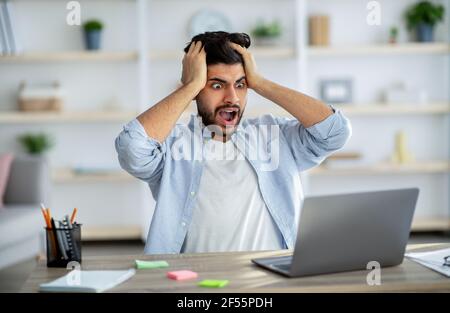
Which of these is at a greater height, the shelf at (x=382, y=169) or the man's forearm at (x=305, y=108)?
the man's forearm at (x=305, y=108)

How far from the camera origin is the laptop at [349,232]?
1.53 meters

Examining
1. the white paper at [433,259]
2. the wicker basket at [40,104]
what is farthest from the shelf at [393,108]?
the white paper at [433,259]

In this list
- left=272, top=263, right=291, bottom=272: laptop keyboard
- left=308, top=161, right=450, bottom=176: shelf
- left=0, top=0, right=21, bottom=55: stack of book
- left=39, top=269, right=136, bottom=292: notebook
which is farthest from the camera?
left=308, top=161, right=450, bottom=176: shelf

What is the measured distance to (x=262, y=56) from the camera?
537 centimetres

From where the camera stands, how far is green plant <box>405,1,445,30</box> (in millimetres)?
5477

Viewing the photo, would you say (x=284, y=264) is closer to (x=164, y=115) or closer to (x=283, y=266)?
(x=283, y=266)

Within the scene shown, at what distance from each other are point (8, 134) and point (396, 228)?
14.4 ft

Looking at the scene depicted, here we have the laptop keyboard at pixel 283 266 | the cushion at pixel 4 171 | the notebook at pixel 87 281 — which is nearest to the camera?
the notebook at pixel 87 281

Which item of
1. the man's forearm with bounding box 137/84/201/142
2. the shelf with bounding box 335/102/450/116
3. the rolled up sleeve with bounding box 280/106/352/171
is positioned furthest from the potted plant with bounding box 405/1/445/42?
the man's forearm with bounding box 137/84/201/142

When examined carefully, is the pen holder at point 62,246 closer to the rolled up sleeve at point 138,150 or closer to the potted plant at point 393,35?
the rolled up sleeve at point 138,150

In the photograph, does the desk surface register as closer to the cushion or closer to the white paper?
the white paper

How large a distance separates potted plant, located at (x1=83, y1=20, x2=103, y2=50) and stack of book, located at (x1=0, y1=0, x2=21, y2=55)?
49 cm

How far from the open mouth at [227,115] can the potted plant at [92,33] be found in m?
3.27
